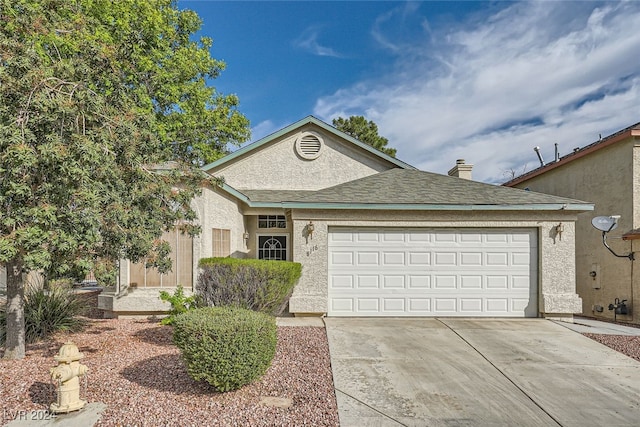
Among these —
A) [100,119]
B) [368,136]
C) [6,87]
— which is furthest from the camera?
[368,136]

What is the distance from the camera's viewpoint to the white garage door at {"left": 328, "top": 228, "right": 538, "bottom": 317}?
9.69 m

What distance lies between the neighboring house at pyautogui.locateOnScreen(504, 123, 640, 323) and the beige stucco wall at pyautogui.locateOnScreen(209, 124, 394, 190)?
6456 millimetres

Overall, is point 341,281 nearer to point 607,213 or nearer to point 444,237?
point 444,237

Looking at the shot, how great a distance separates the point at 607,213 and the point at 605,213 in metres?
0.08

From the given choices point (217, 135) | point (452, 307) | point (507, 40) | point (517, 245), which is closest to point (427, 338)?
point (452, 307)

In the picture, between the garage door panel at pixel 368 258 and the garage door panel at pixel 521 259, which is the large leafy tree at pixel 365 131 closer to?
the garage door panel at pixel 521 259

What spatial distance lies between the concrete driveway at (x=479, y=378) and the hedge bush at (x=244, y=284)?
5.15 ft

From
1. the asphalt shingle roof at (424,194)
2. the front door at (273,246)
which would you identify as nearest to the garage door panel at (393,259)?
the asphalt shingle roof at (424,194)

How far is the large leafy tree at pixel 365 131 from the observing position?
96.9ft

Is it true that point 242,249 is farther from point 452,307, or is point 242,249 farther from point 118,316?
point 452,307

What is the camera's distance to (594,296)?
11.3m

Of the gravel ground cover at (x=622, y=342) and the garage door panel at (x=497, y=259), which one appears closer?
the gravel ground cover at (x=622, y=342)

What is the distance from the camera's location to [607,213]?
10859 millimetres

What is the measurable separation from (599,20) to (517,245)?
7637 millimetres
